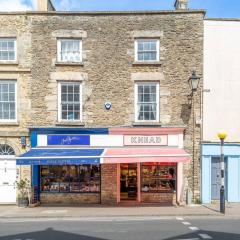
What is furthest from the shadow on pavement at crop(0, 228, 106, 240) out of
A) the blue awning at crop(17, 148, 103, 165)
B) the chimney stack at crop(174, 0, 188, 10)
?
the chimney stack at crop(174, 0, 188, 10)

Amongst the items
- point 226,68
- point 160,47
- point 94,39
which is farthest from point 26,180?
point 226,68

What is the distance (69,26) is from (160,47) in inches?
185

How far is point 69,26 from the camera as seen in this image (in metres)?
22.2

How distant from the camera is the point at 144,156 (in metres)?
20.0

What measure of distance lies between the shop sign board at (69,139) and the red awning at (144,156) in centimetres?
146

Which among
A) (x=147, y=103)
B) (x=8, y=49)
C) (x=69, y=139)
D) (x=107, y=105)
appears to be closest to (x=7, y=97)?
(x=8, y=49)

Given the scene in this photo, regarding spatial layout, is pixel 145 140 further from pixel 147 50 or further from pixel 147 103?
pixel 147 50

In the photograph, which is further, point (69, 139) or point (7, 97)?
point (7, 97)

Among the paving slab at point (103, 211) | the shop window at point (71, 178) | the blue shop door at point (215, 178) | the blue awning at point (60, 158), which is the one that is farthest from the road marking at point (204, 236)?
the shop window at point (71, 178)

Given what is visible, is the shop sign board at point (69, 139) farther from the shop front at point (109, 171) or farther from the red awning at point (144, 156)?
the red awning at point (144, 156)

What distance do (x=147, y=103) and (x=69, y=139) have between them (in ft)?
14.1

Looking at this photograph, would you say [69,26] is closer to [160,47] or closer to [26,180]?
[160,47]

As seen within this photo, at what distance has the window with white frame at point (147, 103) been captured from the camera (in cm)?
2216

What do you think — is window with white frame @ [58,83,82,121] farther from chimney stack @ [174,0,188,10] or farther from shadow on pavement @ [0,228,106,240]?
shadow on pavement @ [0,228,106,240]
